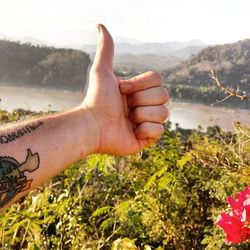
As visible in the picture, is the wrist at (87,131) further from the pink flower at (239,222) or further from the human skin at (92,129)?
the pink flower at (239,222)

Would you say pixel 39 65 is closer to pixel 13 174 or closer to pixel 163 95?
pixel 163 95

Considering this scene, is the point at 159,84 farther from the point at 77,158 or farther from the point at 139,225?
the point at 139,225

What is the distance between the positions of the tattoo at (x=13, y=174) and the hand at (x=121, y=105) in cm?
25

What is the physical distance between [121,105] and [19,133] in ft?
1.15

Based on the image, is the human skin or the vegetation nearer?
the human skin

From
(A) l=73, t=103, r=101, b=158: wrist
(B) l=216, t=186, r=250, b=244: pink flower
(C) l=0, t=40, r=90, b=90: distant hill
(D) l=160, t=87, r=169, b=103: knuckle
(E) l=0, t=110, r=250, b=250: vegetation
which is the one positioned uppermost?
(D) l=160, t=87, r=169, b=103: knuckle

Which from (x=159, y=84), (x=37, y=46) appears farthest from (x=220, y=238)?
(x=37, y=46)

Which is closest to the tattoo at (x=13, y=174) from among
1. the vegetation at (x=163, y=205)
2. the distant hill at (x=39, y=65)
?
the vegetation at (x=163, y=205)

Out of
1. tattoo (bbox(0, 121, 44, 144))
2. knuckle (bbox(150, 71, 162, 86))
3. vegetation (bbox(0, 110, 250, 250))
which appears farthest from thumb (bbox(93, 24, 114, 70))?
vegetation (bbox(0, 110, 250, 250))

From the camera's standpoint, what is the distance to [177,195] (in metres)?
3.62

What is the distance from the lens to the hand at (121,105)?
157 cm

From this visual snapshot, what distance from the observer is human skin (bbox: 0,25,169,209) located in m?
1.42

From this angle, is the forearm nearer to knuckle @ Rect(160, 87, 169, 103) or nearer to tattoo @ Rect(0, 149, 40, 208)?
tattoo @ Rect(0, 149, 40, 208)

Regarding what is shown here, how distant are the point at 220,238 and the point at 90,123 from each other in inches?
48.5
